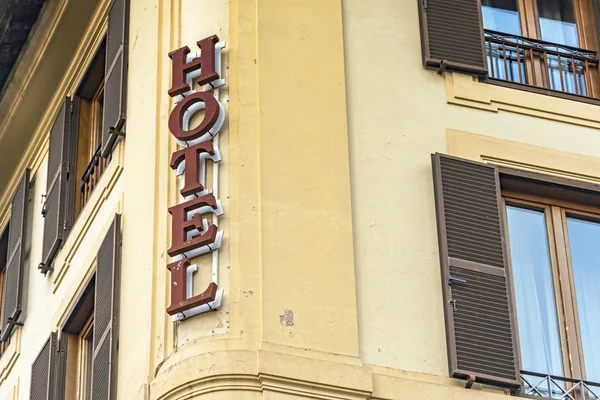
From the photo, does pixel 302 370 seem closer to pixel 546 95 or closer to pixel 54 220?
pixel 546 95

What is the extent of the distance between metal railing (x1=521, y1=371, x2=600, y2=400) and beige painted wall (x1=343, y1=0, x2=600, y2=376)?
0.79 m

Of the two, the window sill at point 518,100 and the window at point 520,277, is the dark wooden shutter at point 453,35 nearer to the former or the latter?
the window sill at point 518,100

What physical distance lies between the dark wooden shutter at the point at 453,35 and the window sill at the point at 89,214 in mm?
2858

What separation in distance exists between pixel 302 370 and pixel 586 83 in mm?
4539

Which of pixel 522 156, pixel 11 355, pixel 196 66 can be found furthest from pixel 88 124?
pixel 522 156

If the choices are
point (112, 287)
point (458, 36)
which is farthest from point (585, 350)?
point (112, 287)

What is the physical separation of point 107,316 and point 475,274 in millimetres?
3093

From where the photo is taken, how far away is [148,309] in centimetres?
1334

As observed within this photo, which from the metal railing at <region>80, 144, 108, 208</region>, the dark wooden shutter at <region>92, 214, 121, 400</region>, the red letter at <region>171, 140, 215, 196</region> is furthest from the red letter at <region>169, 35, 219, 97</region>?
the metal railing at <region>80, 144, 108, 208</region>

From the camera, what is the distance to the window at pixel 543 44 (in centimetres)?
1512

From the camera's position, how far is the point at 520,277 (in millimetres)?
13891

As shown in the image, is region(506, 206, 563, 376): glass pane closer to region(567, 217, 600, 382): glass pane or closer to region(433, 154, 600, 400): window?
region(433, 154, 600, 400): window

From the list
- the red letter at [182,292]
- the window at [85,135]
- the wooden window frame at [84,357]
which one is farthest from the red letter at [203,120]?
the wooden window frame at [84,357]

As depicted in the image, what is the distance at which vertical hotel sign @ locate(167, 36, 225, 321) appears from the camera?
42.0 ft
